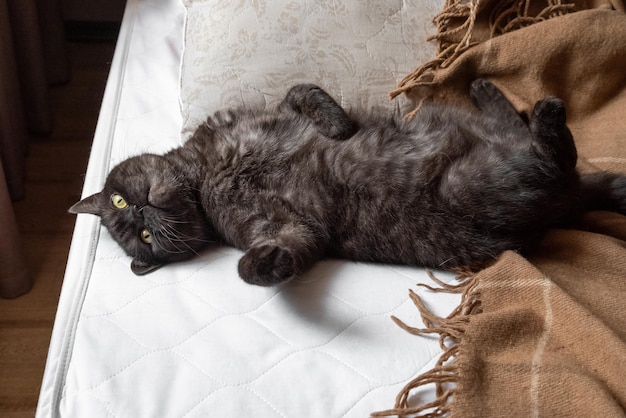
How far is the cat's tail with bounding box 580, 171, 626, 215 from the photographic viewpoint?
1252 millimetres

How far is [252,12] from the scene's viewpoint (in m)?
1.35

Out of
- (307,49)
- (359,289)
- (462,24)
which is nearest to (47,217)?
(307,49)

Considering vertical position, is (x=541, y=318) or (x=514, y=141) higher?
(x=514, y=141)

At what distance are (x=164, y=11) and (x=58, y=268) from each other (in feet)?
2.62

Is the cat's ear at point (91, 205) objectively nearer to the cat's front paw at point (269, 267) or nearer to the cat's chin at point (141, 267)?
the cat's chin at point (141, 267)

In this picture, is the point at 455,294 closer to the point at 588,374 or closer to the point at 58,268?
the point at 588,374

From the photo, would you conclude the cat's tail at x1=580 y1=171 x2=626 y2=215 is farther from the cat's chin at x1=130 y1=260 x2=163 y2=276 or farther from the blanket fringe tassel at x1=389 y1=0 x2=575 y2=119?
the cat's chin at x1=130 y1=260 x2=163 y2=276

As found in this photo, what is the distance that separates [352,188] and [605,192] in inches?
19.4

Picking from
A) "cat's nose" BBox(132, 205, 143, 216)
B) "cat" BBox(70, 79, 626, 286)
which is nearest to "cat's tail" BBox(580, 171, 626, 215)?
"cat" BBox(70, 79, 626, 286)

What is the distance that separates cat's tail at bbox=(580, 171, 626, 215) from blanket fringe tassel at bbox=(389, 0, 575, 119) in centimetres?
36

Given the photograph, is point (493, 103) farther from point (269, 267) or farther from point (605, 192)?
point (269, 267)

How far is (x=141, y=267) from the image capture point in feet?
4.04

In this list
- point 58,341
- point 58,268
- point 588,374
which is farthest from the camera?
point 58,268

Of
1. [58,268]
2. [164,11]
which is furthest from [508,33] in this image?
[58,268]
